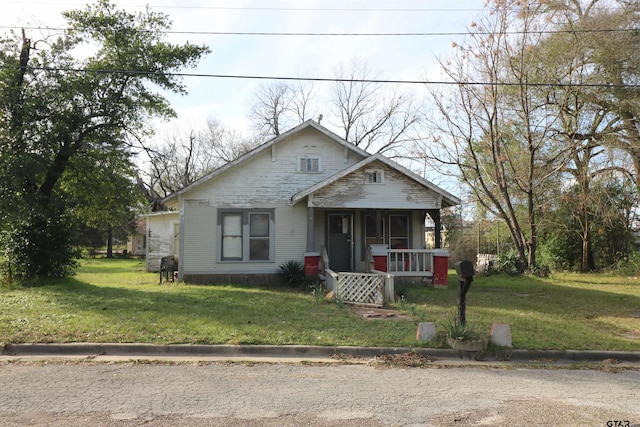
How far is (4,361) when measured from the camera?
719cm

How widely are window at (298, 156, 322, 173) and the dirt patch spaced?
262 inches

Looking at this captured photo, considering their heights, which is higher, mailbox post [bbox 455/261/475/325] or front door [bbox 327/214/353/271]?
front door [bbox 327/214/353/271]

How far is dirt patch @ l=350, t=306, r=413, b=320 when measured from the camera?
10.6 meters

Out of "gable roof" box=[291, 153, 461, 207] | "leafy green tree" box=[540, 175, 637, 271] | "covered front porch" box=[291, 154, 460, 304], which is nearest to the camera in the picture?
"gable roof" box=[291, 153, 461, 207]

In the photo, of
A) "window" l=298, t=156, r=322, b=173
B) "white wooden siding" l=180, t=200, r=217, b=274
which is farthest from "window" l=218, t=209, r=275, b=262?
"window" l=298, t=156, r=322, b=173

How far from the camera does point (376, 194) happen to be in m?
16.3

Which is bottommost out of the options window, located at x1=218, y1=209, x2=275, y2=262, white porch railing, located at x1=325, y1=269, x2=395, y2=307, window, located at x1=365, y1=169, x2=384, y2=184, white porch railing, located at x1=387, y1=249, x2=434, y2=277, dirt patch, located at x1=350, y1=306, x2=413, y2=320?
dirt patch, located at x1=350, y1=306, x2=413, y2=320

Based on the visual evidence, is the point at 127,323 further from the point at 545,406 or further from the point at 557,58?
the point at 557,58

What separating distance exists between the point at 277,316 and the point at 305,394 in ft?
15.3

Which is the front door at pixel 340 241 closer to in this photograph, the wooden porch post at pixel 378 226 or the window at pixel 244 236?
the wooden porch post at pixel 378 226

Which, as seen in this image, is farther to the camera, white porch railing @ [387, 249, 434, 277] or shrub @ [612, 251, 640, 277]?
shrub @ [612, 251, 640, 277]

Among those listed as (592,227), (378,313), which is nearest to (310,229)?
(378,313)

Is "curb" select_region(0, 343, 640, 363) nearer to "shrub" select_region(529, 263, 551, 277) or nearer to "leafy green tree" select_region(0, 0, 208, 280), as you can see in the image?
"leafy green tree" select_region(0, 0, 208, 280)

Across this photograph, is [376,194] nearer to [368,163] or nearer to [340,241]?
[368,163]
